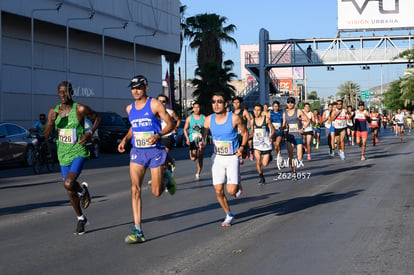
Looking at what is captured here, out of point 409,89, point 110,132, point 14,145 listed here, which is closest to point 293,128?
point 14,145

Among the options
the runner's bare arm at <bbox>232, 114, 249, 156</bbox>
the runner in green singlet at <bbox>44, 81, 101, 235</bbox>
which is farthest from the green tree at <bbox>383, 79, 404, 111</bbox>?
the runner in green singlet at <bbox>44, 81, 101, 235</bbox>

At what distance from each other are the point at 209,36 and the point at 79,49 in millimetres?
19830

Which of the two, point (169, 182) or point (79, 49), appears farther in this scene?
point (79, 49)

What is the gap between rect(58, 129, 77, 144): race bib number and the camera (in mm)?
8234

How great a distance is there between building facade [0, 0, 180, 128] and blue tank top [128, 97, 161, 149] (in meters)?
22.3

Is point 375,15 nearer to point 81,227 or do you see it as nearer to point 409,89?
point 409,89

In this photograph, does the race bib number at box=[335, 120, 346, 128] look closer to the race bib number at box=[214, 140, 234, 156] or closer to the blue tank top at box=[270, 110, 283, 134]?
the blue tank top at box=[270, 110, 283, 134]

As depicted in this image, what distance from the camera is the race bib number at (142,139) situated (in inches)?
303

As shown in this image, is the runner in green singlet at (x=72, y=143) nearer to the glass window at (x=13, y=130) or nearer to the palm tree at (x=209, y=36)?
the glass window at (x=13, y=130)

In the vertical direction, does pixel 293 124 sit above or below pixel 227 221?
above

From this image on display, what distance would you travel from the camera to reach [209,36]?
5684cm

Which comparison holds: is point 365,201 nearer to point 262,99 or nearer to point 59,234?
point 59,234

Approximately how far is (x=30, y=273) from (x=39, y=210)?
4.73 metres

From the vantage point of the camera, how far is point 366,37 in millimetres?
52812
